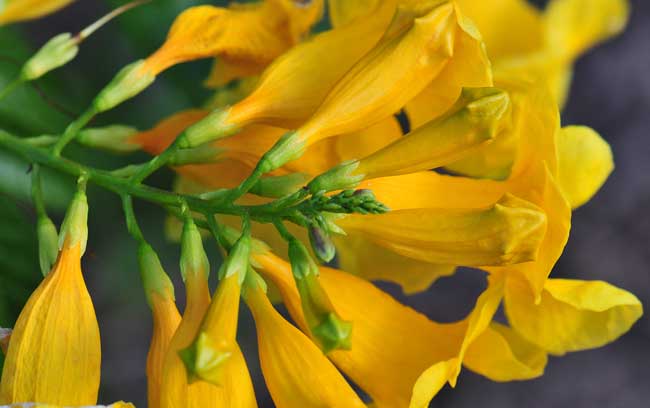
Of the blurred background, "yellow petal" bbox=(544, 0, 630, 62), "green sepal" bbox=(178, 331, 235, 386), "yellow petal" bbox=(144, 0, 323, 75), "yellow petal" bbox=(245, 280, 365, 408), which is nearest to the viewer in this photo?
"green sepal" bbox=(178, 331, 235, 386)

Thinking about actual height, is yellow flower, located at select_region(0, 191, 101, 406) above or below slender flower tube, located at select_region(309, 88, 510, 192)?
below

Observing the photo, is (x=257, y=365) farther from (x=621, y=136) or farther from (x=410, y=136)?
(x=621, y=136)

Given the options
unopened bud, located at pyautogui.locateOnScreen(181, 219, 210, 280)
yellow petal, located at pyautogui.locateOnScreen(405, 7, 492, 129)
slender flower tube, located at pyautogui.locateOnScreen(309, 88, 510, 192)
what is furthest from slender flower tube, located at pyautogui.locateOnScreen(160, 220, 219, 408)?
yellow petal, located at pyautogui.locateOnScreen(405, 7, 492, 129)

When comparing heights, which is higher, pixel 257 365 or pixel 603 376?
pixel 257 365

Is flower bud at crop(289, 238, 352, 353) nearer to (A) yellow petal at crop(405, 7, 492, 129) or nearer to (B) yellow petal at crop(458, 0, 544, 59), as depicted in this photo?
(A) yellow petal at crop(405, 7, 492, 129)

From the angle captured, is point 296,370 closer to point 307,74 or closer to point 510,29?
point 307,74

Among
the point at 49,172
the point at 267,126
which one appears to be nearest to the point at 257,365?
the point at 49,172
